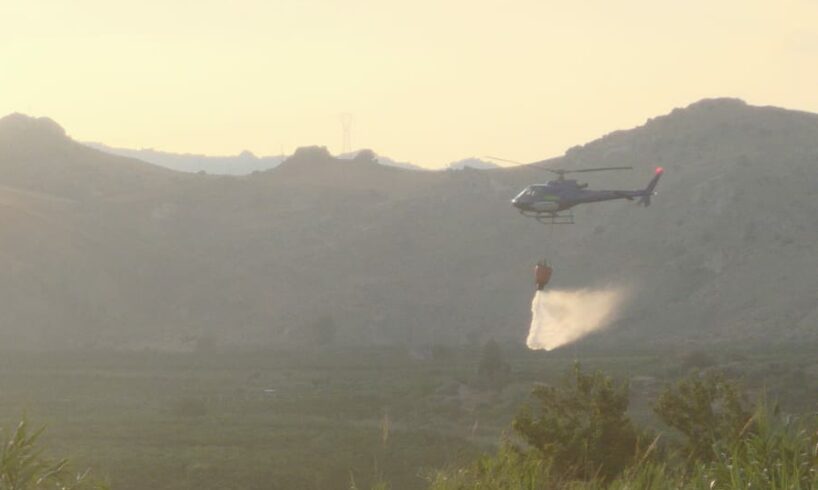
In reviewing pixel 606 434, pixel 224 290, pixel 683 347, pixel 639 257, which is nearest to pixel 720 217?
pixel 639 257

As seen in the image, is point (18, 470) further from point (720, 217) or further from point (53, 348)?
point (720, 217)

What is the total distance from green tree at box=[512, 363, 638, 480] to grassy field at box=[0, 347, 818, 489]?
13001 mm

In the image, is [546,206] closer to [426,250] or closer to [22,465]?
[22,465]

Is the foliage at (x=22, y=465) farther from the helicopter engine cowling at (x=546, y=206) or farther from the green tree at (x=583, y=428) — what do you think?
the helicopter engine cowling at (x=546, y=206)

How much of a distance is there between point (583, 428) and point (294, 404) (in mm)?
59942

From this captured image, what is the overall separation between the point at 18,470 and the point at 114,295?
Answer: 4969 inches

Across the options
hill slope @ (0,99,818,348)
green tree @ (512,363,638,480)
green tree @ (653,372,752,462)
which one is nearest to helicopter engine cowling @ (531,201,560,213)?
green tree @ (653,372,752,462)

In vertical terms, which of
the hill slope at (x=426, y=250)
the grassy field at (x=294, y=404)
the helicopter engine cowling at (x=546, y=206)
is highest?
the helicopter engine cowling at (x=546, y=206)

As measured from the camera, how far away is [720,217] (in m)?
140

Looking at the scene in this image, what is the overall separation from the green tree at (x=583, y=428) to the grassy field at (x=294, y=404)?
1300 cm

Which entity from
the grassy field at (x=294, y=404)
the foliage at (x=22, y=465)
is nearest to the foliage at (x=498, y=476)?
the foliage at (x=22, y=465)

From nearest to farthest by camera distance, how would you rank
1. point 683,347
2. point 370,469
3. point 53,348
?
point 370,469, point 683,347, point 53,348

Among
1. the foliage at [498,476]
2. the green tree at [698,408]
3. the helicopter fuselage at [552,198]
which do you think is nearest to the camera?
the foliage at [498,476]

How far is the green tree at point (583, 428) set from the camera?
2460 centimetres
